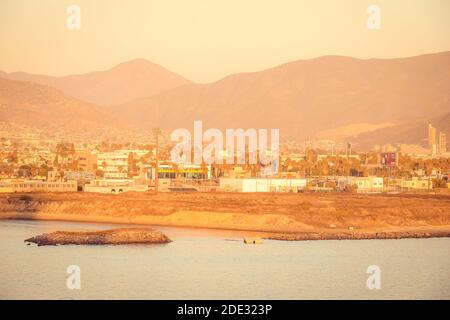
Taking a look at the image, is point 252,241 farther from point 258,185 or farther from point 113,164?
point 113,164

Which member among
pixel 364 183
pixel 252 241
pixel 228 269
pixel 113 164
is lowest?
pixel 228 269

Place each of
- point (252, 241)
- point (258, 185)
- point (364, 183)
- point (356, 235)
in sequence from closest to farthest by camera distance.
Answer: point (252, 241), point (356, 235), point (258, 185), point (364, 183)

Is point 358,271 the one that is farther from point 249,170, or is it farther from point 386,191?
point 249,170

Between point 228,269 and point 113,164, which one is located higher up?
point 113,164

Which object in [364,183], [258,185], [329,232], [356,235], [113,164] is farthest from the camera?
[113,164]

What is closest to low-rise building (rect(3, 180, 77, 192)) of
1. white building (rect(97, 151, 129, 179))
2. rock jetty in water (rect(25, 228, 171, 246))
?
white building (rect(97, 151, 129, 179))

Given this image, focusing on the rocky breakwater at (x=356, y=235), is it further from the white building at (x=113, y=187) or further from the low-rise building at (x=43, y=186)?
the low-rise building at (x=43, y=186)

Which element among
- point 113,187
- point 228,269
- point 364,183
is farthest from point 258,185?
point 228,269

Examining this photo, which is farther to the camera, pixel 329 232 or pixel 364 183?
pixel 364 183
